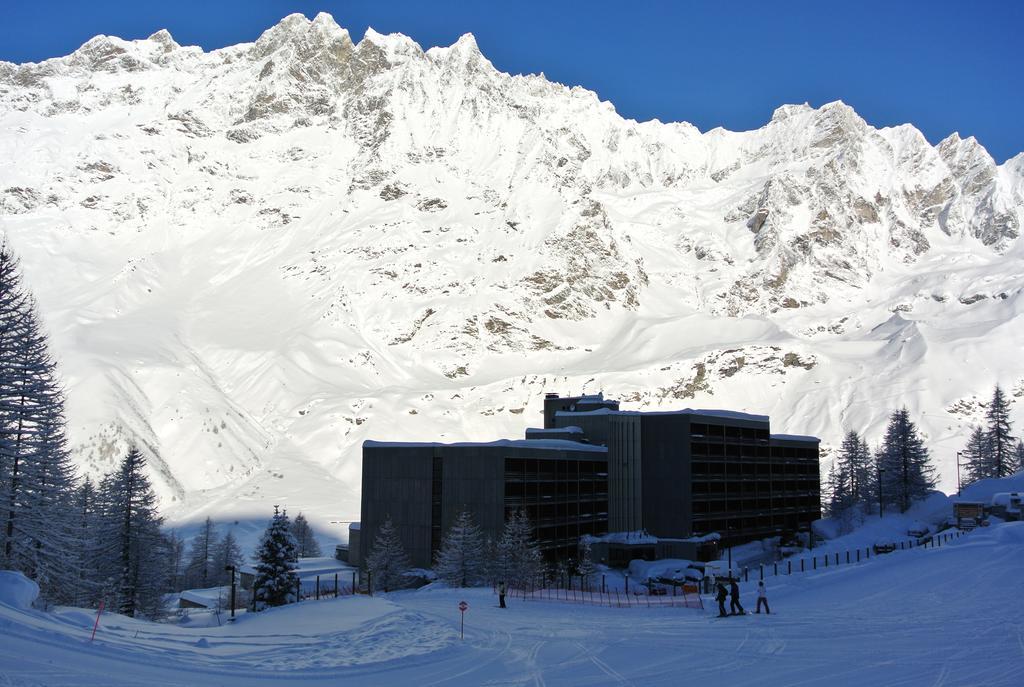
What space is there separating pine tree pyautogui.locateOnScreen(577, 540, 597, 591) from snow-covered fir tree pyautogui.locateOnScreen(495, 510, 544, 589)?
303cm

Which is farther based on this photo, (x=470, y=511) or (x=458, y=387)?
(x=458, y=387)

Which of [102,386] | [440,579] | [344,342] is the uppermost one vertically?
[344,342]

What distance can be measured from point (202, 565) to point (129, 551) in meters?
41.9

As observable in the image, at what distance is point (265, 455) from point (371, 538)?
74062 mm

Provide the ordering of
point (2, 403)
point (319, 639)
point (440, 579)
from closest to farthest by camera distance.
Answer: point (319, 639) → point (2, 403) → point (440, 579)

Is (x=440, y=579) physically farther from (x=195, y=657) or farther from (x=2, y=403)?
(x=195, y=657)

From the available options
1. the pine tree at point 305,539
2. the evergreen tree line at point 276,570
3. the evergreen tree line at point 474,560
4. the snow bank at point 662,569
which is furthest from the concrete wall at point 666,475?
the pine tree at point 305,539

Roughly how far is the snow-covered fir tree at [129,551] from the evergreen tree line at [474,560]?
45.9ft

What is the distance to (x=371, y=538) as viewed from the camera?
6881cm

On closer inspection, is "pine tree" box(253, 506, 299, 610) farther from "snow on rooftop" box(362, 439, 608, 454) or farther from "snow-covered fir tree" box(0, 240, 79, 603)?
"snow on rooftop" box(362, 439, 608, 454)

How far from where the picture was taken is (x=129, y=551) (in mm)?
53250

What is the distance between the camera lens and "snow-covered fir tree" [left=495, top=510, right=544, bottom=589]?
5244 centimetres

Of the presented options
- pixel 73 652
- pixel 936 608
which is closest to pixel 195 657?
pixel 73 652

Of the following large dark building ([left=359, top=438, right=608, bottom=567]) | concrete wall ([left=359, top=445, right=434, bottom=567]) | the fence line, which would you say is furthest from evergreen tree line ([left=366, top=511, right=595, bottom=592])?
the fence line
